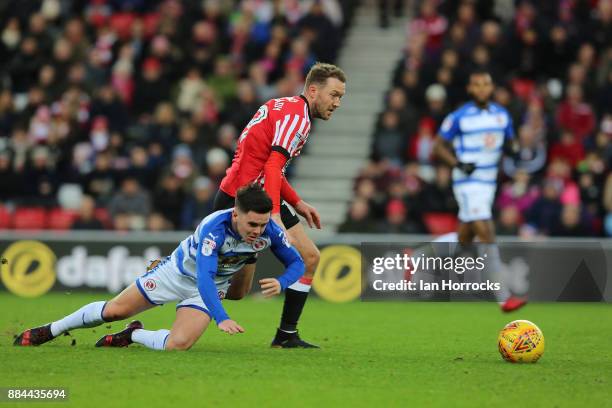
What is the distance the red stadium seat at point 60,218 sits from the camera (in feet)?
60.6

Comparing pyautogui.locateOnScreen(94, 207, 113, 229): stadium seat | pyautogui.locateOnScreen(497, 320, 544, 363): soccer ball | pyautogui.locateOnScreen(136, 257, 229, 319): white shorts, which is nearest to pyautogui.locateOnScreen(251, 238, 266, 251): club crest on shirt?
pyautogui.locateOnScreen(136, 257, 229, 319): white shorts

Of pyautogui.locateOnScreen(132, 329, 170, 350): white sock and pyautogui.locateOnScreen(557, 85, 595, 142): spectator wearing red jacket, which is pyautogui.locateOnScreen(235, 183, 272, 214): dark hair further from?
pyautogui.locateOnScreen(557, 85, 595, 142): spectator wearing red jacket

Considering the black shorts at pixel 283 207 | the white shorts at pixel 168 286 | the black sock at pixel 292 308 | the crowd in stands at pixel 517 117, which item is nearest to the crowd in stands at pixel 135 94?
the crowd in stands at pixel 517 117

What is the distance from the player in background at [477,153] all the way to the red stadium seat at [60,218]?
7064mm

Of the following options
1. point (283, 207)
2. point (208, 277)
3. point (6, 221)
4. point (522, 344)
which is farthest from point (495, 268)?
point (6, 221)

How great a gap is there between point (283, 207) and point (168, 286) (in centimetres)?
127

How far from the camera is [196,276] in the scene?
909 centimetres

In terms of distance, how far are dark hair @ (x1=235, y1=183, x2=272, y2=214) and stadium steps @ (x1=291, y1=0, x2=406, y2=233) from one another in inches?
363

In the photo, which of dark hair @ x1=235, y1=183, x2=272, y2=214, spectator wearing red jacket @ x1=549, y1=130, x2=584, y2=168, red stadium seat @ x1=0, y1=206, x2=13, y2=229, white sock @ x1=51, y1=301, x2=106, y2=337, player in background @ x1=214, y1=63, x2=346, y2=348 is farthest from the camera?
red stadium seat @ x1=0, y1=206, x2=13, y2=229

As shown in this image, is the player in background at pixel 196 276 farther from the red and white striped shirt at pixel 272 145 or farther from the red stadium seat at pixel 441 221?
the red stadium seat at pixel 441 221

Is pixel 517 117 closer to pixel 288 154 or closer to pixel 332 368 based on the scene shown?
pixel 288 154

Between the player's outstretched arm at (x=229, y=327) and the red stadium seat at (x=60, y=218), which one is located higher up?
the red stadium seat at (x=60, y=218)

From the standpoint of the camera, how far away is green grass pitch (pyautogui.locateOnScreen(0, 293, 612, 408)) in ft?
23.4

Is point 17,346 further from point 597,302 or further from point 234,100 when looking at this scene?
point 234,100
